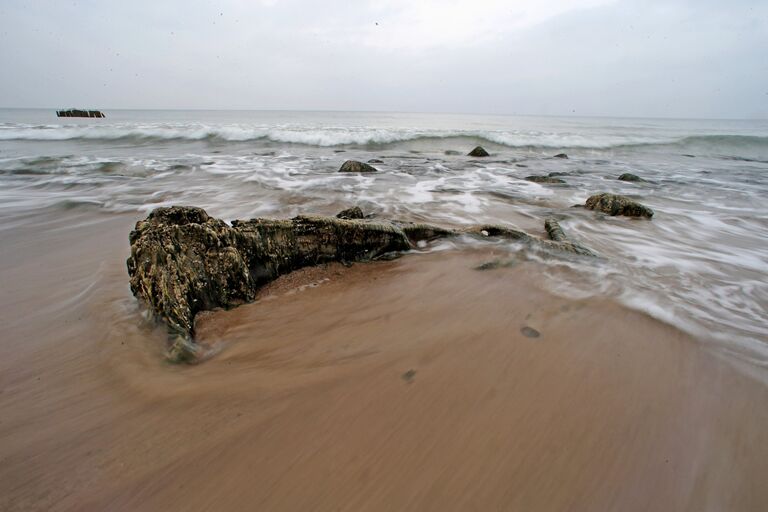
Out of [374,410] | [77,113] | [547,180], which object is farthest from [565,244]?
[77,113]

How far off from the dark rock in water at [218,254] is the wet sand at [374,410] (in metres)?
0.15

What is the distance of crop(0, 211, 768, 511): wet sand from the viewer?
1.33m

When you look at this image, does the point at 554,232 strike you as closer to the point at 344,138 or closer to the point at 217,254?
the point at 217,254

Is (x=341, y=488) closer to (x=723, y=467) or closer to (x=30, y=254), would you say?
(x=723, y=467)

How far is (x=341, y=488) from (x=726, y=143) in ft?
110

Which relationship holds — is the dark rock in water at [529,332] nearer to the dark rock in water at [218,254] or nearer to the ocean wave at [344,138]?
the dark rock in water at [218,254]

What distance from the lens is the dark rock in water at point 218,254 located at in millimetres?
2295

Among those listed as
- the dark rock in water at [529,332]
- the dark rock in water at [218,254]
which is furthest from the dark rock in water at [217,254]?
the dark rock in water at [529,332]

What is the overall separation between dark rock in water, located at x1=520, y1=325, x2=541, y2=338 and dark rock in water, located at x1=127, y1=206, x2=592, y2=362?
1.63m

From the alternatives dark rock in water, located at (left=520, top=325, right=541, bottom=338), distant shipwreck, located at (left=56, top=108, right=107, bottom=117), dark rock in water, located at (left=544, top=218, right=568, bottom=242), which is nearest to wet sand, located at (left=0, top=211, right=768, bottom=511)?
dark rock in water, located at (left=520, top=325, right=541, bottom=338)

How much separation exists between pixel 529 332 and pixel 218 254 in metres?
2.31

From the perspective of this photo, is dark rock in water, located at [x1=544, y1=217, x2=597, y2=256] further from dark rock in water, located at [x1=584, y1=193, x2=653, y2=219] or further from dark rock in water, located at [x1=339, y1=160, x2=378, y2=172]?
dark rock in water, located at [x1=339, y1=160, x2=378, y2=172]

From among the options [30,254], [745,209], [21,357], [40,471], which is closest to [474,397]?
[40,471]

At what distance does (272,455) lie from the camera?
1.46 metres
